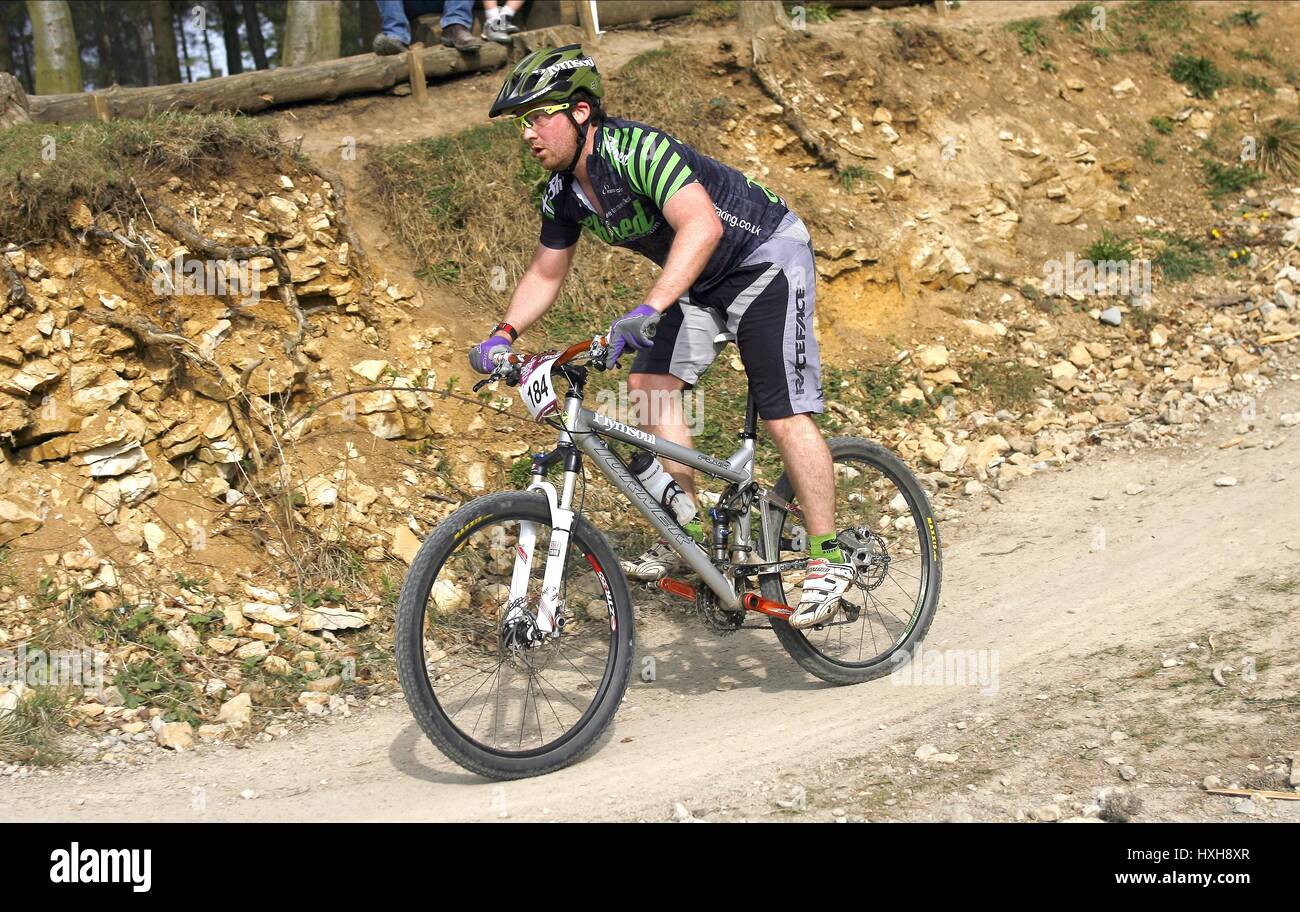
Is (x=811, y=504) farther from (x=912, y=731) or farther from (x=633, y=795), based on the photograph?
(x=633, y=795)

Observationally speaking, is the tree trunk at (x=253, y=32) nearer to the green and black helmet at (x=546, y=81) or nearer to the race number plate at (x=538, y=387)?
the green and black helmet at (x=546, y=81)

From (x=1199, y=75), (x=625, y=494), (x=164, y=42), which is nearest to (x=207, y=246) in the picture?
(x=625, y=494)

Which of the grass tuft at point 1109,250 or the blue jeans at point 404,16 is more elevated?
the blue jeans at point 404,16

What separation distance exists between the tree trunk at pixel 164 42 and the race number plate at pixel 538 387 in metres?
12.6

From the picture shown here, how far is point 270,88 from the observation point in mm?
8523

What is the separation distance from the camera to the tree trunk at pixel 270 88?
772 centimetres

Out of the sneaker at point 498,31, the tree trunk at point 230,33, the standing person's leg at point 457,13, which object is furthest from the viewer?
the tree trunk at point 230,33

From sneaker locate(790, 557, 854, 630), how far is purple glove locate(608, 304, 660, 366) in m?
1.27

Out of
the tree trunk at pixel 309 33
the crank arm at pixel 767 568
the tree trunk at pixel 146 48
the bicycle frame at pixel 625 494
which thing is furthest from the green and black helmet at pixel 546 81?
the tree trunk at pixel 146 48

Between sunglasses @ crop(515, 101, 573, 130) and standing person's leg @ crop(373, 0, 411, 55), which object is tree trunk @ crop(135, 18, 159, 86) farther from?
sunglasses @ crop(515, 101, 573, 130)

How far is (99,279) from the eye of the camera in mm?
6039

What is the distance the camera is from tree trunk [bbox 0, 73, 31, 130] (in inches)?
284

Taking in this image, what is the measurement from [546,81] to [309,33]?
7.49 metres

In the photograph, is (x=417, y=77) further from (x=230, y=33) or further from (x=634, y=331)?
(x=230, y=33)
